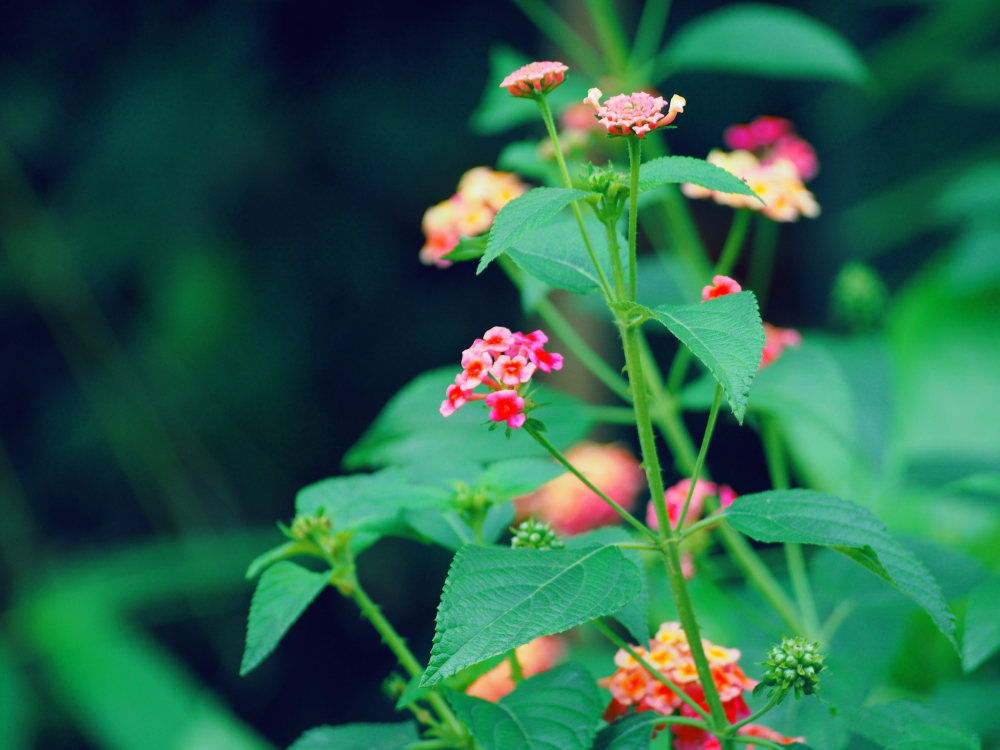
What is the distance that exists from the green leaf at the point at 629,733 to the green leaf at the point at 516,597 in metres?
0.07

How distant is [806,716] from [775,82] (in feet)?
5.55

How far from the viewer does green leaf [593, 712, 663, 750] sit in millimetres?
414

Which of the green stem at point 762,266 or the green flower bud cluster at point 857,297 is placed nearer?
the green flower bud cluster at point 857,297

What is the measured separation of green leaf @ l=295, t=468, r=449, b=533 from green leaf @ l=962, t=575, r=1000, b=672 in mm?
258

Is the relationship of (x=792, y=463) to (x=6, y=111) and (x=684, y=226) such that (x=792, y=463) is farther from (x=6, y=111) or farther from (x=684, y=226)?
(x=6, y=111)

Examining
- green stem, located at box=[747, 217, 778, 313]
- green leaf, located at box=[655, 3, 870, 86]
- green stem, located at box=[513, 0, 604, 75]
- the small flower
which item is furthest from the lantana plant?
green stem, located at box=[747, 217, 778, 313]

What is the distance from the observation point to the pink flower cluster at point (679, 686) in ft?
1.50

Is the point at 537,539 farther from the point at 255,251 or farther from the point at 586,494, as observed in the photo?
the point at 255,251

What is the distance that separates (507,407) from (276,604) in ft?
0.49

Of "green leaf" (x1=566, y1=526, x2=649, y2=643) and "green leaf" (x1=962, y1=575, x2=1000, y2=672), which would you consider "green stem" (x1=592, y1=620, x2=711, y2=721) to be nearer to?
"green leaf" (x1=566, y1=526, x2=649, y2=643)

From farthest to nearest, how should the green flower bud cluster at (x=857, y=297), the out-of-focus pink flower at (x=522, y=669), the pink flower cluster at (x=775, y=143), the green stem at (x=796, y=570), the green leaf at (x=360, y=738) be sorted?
1. the green flower bud cluster at (x=857, y=297)
2. the pink flower cluster at (x=775, y=143)
3. the green stem at (x=796, y=570)
4. the out-of-focus pink flower at (x=522, y=669)
5. the green leaf at (x=360, y=738)

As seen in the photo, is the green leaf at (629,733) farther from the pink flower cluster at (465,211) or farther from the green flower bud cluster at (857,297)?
the green flower bud cluster at (857,297)

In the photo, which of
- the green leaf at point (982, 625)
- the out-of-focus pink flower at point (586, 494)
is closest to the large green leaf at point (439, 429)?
the out-of-focus pink flower at point (586, 494)

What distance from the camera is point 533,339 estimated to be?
1.51ft
